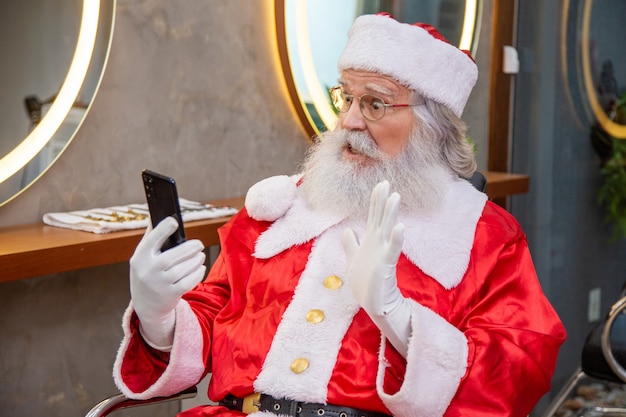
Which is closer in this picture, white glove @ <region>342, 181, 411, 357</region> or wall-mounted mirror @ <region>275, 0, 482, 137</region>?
white glove @ <region>342, 181, 411, 357</region>

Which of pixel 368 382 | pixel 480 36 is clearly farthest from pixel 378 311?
pixel 480 36

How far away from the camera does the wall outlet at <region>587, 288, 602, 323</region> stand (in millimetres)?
3596

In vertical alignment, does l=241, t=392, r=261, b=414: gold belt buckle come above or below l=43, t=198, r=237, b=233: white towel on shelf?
below

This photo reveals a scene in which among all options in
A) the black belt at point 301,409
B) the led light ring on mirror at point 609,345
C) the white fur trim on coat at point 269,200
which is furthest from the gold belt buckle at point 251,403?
the led light ring on mirror at point 609,345

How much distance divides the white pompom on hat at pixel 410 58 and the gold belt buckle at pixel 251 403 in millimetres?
706

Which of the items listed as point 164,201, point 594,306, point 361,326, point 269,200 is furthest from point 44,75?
point 594,306

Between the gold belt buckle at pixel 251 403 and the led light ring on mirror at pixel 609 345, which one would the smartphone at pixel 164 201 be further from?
the led light ring on mirror at pixel 609 345

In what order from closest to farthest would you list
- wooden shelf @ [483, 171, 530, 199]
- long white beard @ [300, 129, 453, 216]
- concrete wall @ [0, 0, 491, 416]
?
long white beard @ [300, 129, 453, 216]
concrete wall @ [0, 0, 491, 416]
wooden shelf @ [483, 171, 530, 199]

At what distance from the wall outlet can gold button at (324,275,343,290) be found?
2.12m

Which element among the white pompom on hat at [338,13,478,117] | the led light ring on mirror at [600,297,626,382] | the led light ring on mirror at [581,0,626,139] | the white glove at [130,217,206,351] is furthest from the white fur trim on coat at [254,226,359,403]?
the led light ring on mirror at [581,0,626,139]

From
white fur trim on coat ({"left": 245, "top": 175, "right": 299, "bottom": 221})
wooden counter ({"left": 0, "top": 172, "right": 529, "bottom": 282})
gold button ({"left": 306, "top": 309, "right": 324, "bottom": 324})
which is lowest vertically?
gold button ({"left": 306, "top": 309, "right": 324, "bottom": 324})

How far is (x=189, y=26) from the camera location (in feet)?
8.34

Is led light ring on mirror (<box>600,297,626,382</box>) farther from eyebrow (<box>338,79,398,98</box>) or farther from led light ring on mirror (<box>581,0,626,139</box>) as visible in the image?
led light ring on mirror (<box>581,0,626,139</box>)

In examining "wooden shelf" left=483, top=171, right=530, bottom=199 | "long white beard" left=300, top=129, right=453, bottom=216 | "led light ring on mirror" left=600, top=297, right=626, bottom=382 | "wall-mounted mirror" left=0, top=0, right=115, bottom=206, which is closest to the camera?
"long white beard" left=300, top=129, right=453, bottom=216
